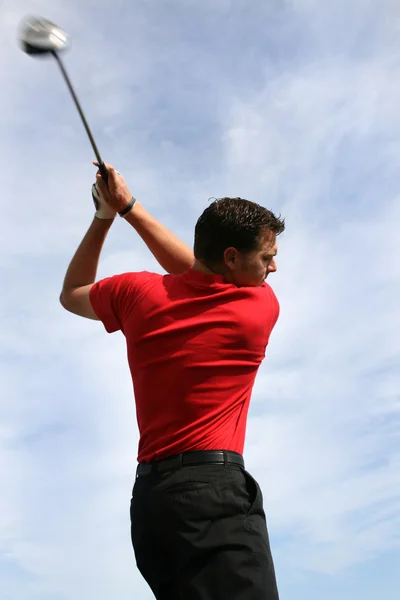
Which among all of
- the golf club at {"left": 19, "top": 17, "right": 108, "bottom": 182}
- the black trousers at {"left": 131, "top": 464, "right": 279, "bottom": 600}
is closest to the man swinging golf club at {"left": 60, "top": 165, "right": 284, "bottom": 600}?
the black trousers at {"left": 131, "top": 464, "right": 279, "bottom": 600}

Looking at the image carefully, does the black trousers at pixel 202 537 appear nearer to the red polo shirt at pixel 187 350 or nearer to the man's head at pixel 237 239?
the red polo shirt at pixel 187 350

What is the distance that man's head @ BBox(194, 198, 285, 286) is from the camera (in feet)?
15.7

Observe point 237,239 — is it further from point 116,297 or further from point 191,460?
point 191,460

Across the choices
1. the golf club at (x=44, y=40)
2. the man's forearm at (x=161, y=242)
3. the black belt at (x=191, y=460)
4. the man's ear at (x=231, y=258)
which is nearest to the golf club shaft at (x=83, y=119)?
the golf club at (x=44, y=40)

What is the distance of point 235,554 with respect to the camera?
4.15 meters

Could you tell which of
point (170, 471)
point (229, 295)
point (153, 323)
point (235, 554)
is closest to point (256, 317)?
point (229, 295)

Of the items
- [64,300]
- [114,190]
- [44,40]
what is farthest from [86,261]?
[44,40]

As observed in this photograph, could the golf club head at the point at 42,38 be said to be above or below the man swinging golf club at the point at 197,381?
above

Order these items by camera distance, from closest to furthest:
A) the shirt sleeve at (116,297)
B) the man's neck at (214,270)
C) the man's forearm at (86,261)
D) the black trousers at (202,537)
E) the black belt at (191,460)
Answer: the black trousers at (202,537)
the black belt at (191,460)
the shirt sleeve at (116,297)
the man's neck at (214,270)
the man's forearm at (86,261)

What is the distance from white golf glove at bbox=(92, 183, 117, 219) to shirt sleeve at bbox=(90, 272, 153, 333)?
523 mm

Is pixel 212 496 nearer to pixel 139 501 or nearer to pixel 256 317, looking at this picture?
pixel 139 501

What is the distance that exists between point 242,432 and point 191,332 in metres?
0.73

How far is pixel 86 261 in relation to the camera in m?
5.01

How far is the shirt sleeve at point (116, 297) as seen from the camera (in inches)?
186
